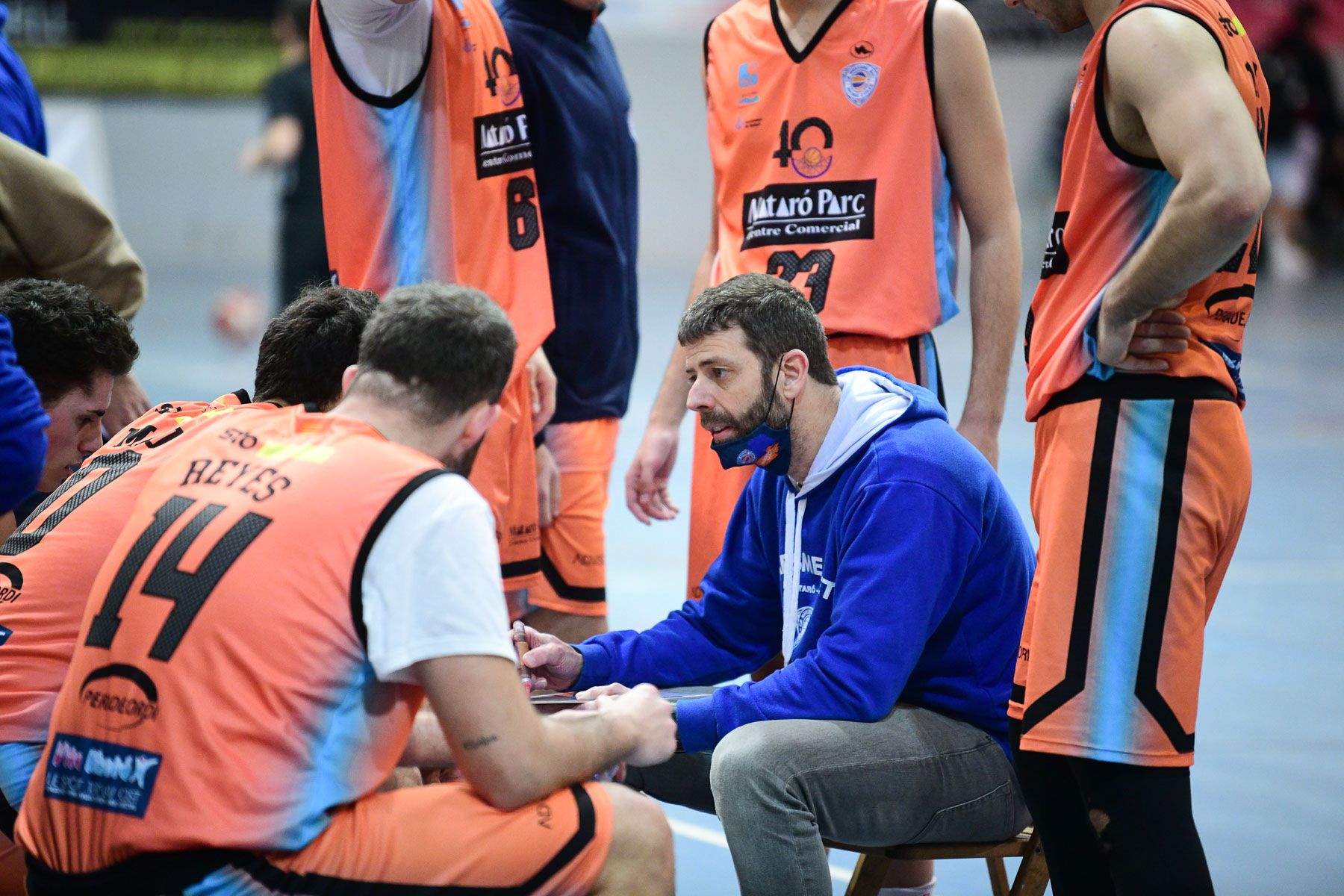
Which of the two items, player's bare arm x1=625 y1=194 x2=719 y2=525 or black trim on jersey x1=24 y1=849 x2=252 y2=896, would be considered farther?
player's bare arm x1=625 y1=194 x2=719 y2=525

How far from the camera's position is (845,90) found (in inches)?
134

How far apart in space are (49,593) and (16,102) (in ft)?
6.53

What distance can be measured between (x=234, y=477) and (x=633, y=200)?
214cm

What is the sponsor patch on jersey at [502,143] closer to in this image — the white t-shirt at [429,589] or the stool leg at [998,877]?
the white t-shirt at [429,589]

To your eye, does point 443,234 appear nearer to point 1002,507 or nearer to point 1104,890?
point 1002,507

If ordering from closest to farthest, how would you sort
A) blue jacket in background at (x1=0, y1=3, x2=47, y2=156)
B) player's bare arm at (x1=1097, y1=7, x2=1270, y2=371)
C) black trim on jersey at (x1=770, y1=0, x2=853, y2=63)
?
player's bare arm at (x1=1097, y1=7, x2=1270, y2=371) → black trim on jersey at (x1=770, y1=0, x2=853, y2=63) → blue jacket in background at (x1=0, y1=3, x2=47, y2=156)

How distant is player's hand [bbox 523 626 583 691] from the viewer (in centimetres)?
293

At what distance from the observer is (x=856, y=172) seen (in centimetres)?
341

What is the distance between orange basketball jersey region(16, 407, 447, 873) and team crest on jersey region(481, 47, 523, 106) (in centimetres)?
159

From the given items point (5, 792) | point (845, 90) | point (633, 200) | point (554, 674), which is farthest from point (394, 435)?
point (633, 200)

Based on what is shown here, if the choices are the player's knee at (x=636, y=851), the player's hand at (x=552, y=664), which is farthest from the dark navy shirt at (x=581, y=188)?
the player's knee at (x=636, y=851)

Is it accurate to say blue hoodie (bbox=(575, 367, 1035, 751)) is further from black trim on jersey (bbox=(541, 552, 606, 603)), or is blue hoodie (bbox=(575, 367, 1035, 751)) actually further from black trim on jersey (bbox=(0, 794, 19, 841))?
black trim on jersey (bbox=(0, 794, 19, 841))

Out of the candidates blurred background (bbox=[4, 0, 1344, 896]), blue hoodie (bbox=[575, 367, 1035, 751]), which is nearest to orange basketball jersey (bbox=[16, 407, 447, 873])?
blue hoodie (bbox=[575, 367, 1035, 751])

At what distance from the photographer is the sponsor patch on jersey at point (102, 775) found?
2.04 meters
